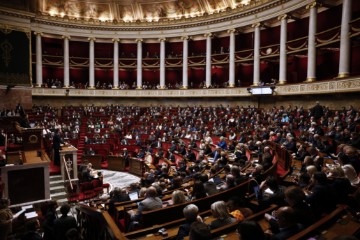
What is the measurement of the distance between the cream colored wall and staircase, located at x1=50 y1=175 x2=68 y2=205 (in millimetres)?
14776

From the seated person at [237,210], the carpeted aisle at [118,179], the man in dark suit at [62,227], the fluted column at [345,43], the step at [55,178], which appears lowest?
the carpeted aisle at [118,179]

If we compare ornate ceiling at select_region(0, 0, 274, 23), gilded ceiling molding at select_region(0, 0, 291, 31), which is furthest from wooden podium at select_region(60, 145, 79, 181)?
ornate ceiling at select_region(0, 0, 274, 23)

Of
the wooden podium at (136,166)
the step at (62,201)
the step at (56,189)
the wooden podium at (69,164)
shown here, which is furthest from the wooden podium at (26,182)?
the wooden podium at (136,166)

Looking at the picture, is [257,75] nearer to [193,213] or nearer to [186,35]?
[186,35]

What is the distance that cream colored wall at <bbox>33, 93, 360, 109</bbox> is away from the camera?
1509 centimetres

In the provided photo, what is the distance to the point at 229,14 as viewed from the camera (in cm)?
2356

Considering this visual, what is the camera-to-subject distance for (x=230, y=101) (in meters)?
24.1

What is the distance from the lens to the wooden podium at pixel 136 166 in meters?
13.4

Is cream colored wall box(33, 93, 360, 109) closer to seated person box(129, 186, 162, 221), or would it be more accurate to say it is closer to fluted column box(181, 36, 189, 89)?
fluted column box(181, 36, 189, 89)

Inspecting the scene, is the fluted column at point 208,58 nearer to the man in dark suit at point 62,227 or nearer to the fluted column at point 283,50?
the fluted column at point 283,50

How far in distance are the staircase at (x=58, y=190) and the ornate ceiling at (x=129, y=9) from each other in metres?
20.6

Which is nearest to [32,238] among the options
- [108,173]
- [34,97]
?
[108,173]

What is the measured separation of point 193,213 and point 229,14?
23.0 metres

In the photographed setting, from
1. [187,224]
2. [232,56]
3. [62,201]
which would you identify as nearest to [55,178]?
[62,201]
